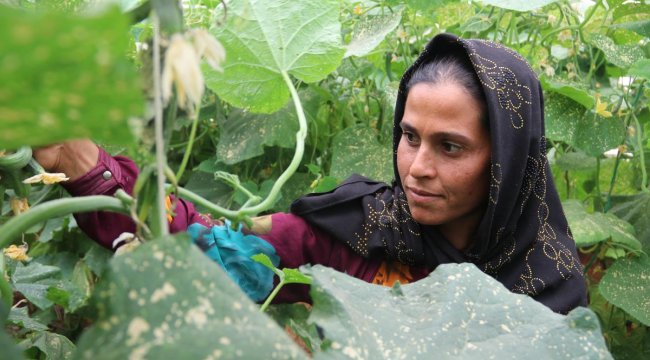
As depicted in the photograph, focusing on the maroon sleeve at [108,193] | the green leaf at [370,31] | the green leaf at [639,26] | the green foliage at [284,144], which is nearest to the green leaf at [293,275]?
the green foliage at [284,144]

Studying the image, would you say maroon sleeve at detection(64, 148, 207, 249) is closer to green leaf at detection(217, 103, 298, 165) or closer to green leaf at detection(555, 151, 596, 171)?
green leaf at detection(217, 103, 298, 165)

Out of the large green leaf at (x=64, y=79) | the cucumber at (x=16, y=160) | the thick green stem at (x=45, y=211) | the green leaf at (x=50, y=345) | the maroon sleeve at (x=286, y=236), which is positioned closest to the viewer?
the large green leaf at (x=64, y=79)

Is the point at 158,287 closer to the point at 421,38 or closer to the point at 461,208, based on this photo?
the point at 461,208

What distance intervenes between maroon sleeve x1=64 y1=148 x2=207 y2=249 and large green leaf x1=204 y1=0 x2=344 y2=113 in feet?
0.52

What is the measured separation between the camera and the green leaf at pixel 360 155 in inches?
61.0

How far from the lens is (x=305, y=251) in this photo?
126 cm

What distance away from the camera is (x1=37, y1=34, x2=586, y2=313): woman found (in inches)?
43.6

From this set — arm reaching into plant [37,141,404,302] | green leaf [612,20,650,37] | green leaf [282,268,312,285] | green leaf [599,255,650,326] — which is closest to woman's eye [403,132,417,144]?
arm reaching into plant [37,141,404,302]

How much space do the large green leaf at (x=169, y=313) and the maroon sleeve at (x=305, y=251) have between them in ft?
2.91

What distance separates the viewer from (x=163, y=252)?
0.32 meters

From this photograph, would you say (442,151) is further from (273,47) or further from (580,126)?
(580,126)

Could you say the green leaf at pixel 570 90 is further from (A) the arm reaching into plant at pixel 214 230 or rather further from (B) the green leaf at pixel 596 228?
(A) the arm reaching into plant at pixel 214 230

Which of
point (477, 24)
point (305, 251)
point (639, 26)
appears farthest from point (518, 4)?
point (305, 251)

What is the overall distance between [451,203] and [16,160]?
1.96 ft
